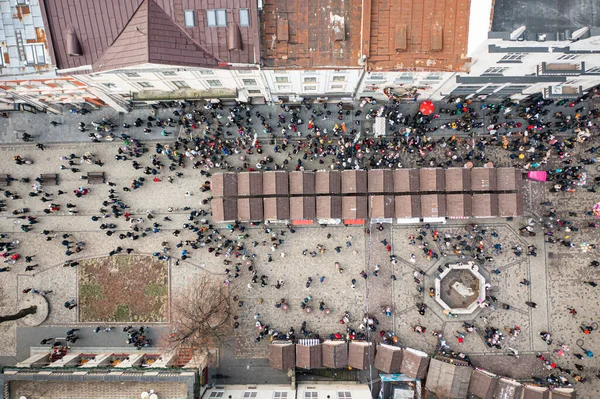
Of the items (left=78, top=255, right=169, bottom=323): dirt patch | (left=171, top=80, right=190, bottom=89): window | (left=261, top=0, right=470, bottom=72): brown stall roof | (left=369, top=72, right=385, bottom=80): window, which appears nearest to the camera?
(left=261, top=0, right=470, bottom=72): brown stall roof

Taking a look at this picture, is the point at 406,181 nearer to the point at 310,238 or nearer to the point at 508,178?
the point at 508,178

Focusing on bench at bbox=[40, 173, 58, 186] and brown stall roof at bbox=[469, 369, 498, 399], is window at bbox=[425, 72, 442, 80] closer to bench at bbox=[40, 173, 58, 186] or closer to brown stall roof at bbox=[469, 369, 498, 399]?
brown stall roof at bbox=[469, 369, 498, 399]

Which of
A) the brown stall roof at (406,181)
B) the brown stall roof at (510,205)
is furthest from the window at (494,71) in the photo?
the brown stall roof at (510,205)

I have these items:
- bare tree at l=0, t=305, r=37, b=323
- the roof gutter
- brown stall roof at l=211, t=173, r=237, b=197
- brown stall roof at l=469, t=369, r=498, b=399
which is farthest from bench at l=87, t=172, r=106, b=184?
brown stall roof at l=469, t=369, r=498, b=399

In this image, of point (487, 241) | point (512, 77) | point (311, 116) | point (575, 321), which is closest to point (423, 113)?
point (512, 77)

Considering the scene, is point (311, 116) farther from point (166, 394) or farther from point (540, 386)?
point (540, 386)

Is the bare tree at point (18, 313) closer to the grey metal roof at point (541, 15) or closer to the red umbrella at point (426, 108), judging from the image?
the red umbrella at point (426, 108)
